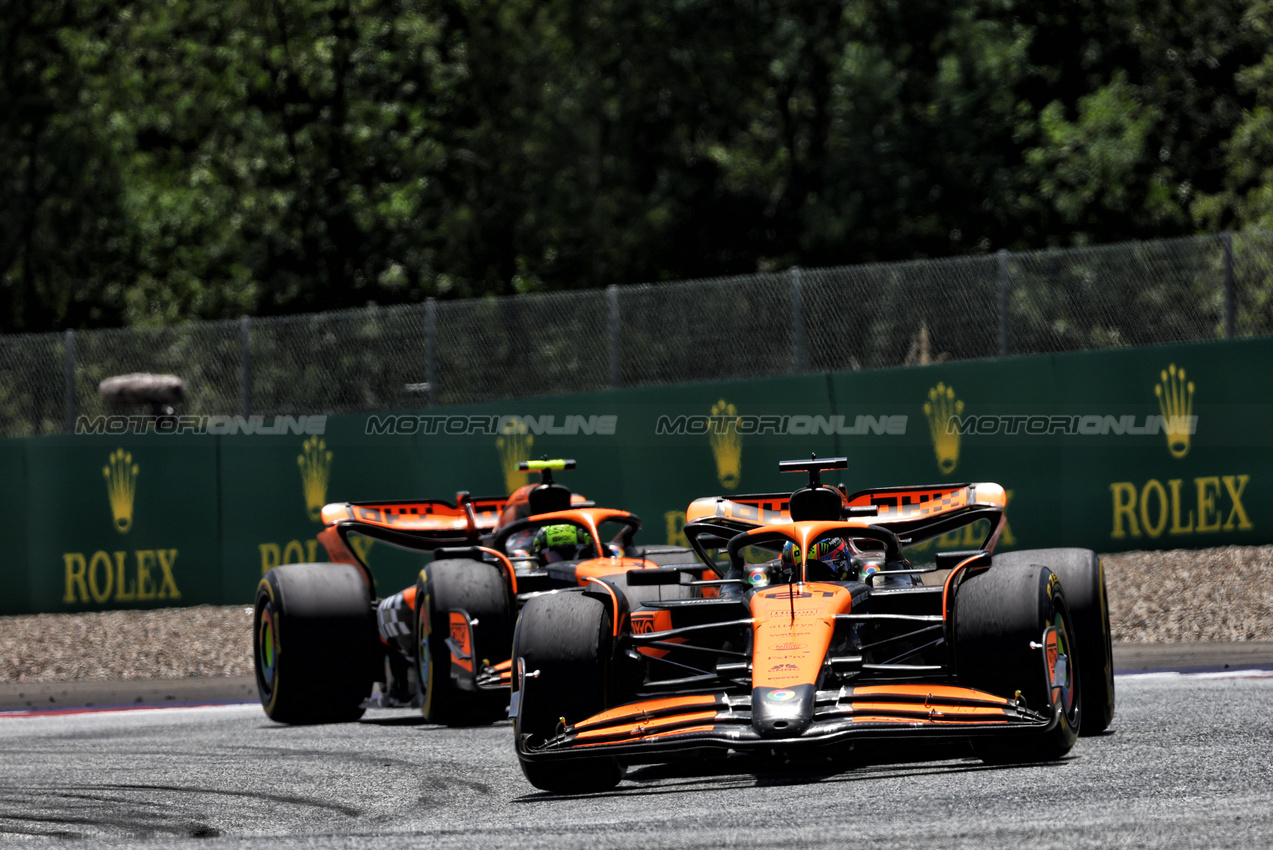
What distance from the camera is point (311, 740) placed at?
10.1 m

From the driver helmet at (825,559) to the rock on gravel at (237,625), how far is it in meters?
5.41

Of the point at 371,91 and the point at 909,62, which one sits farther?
the point at 371,91

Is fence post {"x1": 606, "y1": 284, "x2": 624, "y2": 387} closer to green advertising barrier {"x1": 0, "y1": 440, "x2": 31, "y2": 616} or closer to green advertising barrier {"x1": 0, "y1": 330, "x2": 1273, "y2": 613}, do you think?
green advertising barrier {"x1": 0, "y1": 330, "x2": 1273, "y2": 613}

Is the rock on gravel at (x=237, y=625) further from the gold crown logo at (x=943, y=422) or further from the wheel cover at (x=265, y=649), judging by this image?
the wheel cover at (x=265, y=649)

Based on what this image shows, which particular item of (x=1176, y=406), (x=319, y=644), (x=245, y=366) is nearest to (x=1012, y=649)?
(x=319, y=644)

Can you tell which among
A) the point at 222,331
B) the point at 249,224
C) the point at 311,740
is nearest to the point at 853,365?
the point at 222,331

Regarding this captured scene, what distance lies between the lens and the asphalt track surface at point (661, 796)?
5.75 metres

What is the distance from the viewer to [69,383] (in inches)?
699

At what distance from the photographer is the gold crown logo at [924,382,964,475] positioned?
1510 cm

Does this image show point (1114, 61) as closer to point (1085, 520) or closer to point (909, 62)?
point (909, 62)

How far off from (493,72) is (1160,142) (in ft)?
37.9

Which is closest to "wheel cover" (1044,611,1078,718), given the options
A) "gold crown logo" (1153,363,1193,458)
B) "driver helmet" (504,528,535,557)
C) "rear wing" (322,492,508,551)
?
"driver helmet" (504,528,535,557)

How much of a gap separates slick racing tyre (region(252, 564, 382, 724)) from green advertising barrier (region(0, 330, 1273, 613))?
4.77 meters

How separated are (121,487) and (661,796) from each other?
11.0m
